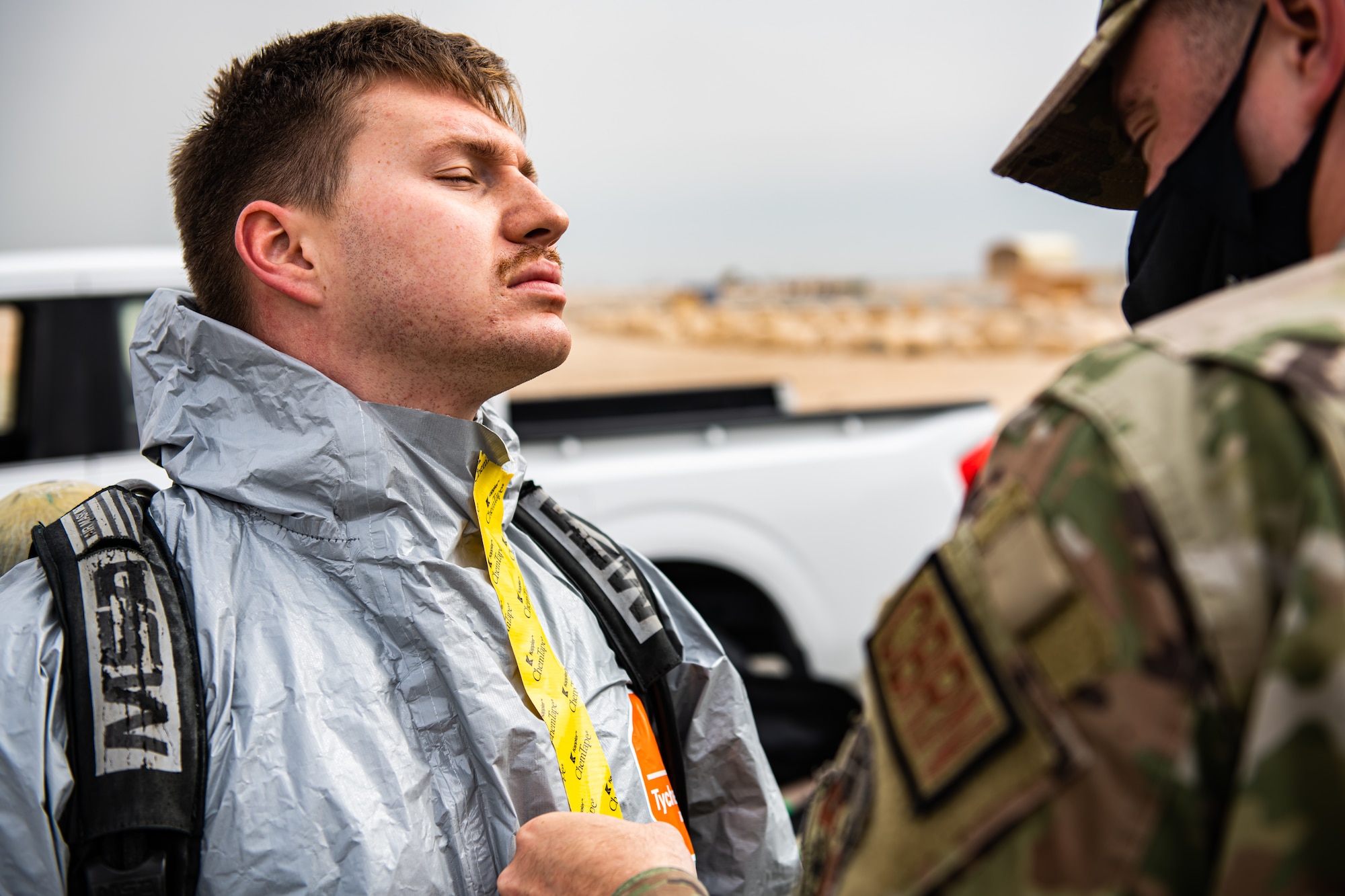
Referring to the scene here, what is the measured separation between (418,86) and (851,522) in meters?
3.06

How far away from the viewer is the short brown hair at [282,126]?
1736 millimetres

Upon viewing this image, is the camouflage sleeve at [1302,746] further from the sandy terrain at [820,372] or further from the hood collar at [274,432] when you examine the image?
the sandy terrain at [820,372]

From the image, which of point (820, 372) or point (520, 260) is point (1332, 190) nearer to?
point (520, 260)

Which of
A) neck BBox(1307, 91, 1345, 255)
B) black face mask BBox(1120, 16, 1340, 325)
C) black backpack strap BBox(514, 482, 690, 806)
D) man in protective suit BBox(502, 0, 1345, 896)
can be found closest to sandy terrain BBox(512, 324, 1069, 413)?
black backpack strap BBox(514, 482, 690, 806)

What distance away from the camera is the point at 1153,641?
A: 69cm

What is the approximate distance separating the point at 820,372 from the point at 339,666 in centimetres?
3431

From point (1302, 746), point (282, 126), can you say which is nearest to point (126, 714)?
point (282, 126)

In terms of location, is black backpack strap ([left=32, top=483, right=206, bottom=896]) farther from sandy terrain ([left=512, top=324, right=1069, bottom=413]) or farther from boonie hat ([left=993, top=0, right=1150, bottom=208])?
sandy terrain ([left=512, top=324, right=1069, bottom=413])

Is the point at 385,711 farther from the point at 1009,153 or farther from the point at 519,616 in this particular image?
the point at 1009,153

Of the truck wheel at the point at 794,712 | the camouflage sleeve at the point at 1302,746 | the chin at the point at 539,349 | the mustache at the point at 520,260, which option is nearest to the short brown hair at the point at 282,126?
the mustache at the point at 520,260

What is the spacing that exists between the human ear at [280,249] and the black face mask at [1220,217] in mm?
1289

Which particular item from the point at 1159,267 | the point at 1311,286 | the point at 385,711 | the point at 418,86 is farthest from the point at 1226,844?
the point at 418,86

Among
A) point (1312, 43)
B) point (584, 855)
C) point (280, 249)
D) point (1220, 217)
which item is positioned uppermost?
point (1312, 43)

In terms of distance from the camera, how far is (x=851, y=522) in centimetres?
441
